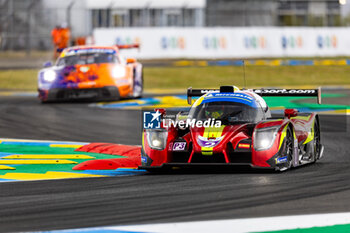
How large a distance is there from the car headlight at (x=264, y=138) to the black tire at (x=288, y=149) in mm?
218

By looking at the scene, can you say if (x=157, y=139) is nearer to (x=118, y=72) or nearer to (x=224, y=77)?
(x=118, y=72)

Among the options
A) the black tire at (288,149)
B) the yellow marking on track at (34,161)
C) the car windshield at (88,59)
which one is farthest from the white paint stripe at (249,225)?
the car windshield at (88,59)

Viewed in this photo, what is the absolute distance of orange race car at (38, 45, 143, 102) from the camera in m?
21.7

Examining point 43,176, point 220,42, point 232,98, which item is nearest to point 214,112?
point 232,98

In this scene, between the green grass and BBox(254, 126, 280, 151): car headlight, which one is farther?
the green grass

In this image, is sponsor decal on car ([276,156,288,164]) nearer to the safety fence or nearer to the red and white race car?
the red and white race car

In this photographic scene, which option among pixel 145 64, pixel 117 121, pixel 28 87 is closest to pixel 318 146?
pixel 117 121

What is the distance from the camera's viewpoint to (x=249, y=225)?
7.12 meters

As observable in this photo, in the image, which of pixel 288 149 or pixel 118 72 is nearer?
pixel 288 149

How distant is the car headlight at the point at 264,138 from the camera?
10078mm

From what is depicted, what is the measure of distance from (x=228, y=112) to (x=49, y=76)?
37.6 ft

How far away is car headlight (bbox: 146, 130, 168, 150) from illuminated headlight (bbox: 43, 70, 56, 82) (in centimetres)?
1150

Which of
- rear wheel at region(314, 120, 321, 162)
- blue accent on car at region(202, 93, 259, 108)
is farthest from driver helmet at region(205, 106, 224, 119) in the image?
rear wheel at region(314, 120, 321, 162)

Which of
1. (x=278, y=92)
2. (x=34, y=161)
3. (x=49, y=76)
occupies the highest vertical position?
(x=278, y=92)
